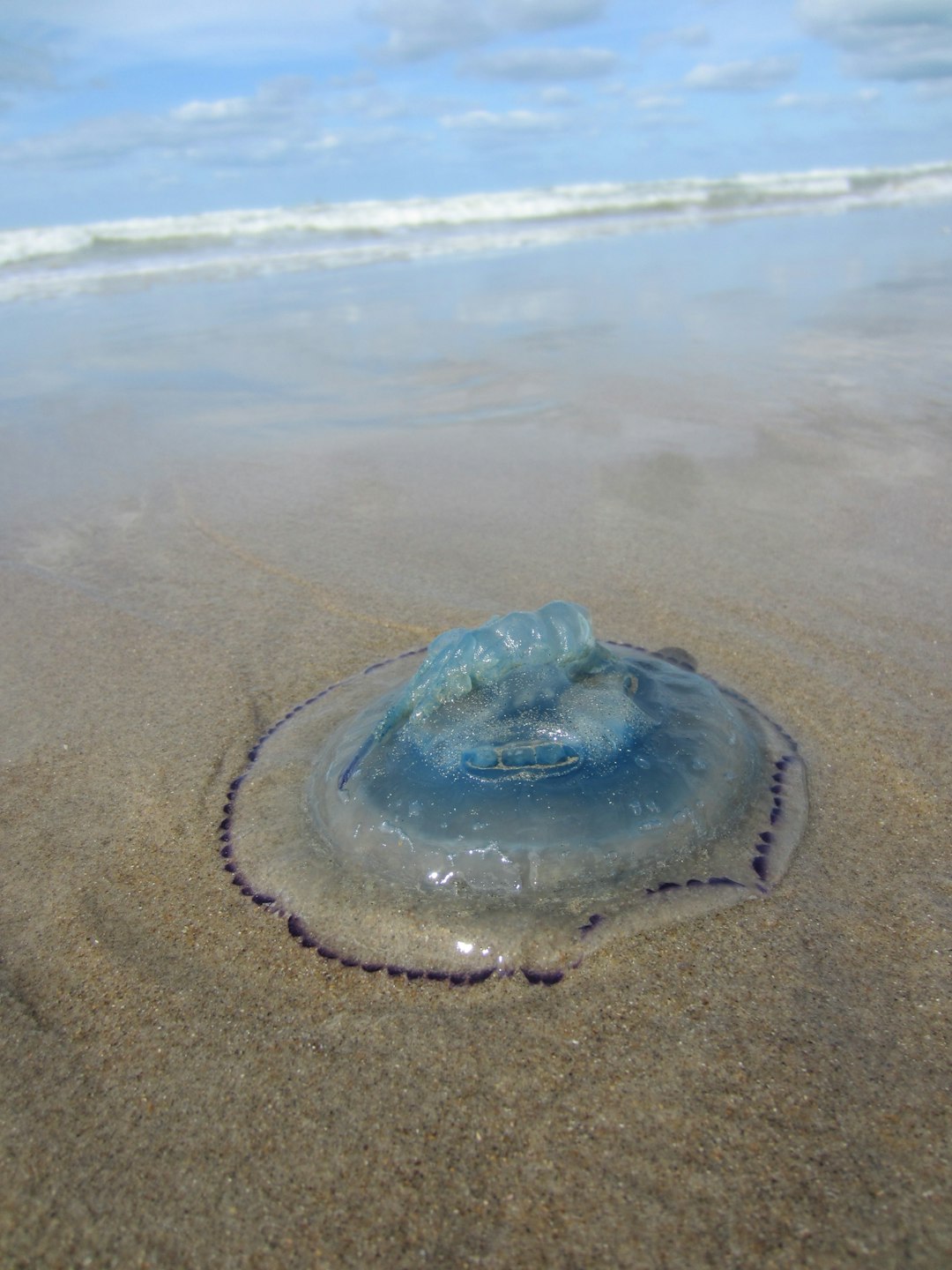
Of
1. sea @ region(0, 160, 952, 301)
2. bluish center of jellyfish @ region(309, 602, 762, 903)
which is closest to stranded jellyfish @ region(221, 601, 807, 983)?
bluish center of jellyfish @ region(309, 602, 762, 903)

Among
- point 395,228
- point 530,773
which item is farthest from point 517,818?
point 395,228

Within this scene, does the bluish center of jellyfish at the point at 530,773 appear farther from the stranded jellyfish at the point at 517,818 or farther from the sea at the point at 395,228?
the sea at the point at 395,228

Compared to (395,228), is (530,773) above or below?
below

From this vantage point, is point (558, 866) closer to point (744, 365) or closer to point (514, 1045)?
point (514, 1045)

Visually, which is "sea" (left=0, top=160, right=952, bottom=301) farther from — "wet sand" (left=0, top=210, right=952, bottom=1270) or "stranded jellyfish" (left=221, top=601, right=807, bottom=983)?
"stranded jellyfish" (left=221, top=601, right=807, bottom=983)

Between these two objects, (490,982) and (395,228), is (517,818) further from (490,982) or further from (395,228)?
(395,228)

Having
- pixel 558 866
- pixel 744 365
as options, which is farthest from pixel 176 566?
pixel 744 365

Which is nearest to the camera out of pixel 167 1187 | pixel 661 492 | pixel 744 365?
pixel 167 1187

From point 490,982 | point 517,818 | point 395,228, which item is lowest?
point 490,982
